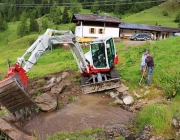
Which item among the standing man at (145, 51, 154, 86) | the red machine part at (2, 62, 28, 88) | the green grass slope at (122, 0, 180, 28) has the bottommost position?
the green grass slope at (122, 0, 180, 28)

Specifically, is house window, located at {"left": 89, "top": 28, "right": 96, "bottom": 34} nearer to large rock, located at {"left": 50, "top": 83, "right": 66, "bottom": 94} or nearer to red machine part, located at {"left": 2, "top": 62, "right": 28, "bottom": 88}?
large rock, located at {"left": 50, "top": 83, "right": 66, "bottom": 94}

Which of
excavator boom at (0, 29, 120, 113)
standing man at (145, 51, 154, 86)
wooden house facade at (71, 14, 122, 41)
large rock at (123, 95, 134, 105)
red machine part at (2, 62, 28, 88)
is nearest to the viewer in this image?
red machine part at (2, 62, 28, 88)

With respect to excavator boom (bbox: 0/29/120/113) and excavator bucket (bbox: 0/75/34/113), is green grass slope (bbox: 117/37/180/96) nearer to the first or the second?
excavator boom (bbox: 0/29/120/113)

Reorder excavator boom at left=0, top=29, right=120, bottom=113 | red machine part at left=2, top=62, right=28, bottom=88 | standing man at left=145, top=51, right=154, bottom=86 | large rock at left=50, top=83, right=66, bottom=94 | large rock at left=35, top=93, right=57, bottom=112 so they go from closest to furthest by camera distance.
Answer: red machine part at left=2, top=62, right=28, bottom=88 < excavator boom at left=0, top=29, right=120, bottom=113 < large rock at left=35, top=93, right=57, bottom=112 < large rock at left=50, top=83, right=66, bottom=94 < standing man at left=145, top=51, right=154, bottom=86

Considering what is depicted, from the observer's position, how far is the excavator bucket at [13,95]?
947 cm

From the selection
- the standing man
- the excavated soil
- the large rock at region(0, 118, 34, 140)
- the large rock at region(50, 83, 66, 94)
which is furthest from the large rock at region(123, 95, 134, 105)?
the large rock at region(0, 118, 34, 140)

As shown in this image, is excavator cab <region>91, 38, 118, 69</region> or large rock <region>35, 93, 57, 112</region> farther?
excavator cab <region>91, 38, 118, 69</region>

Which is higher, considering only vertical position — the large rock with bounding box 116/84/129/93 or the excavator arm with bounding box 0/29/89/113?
the excavator arm with bounding box 0/29/89/113

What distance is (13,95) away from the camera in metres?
9.73

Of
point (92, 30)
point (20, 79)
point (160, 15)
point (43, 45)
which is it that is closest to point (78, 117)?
point (20, 79)

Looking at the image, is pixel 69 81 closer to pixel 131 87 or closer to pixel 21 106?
pixel 131 87

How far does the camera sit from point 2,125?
352 inches

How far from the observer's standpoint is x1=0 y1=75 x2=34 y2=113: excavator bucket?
947 centimetres

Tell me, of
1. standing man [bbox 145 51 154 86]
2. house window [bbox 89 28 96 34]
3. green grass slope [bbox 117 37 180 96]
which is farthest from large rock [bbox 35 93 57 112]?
house window [bbox 89 28 96 34]
